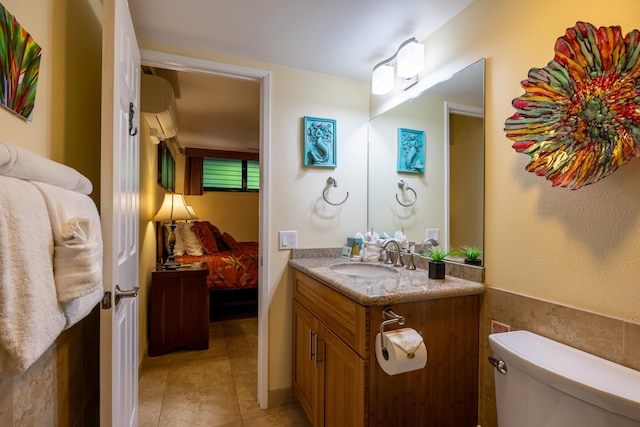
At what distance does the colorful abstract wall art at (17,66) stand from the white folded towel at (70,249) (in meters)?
0.22

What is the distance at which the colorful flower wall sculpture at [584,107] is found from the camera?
831mm

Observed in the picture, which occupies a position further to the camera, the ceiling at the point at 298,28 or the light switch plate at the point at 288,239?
the light switch plate at the point at 288,239

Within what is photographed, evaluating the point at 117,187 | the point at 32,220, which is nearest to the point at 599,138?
the point at 32,220

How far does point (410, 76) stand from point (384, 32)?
27 centimetres

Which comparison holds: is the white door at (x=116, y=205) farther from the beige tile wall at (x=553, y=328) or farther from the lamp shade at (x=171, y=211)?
the lamp shade at (x=171, y=211)

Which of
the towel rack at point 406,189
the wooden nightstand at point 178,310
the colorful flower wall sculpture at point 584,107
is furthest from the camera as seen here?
the wooden nightstand at point 178,310

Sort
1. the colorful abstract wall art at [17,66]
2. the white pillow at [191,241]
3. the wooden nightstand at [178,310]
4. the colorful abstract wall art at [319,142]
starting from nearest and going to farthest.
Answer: the colorful abstract wall art at [17,66]
the colorful abstract wall art at [319,142]
the wooden nightstand at [178,310]
the white pillow at [191,241]

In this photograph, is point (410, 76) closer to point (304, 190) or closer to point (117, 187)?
point (304, 190)

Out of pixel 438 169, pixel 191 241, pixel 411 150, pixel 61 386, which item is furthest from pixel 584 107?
pixel 191 241

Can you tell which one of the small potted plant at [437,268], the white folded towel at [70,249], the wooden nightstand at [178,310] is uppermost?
the white folded towel at [70,249]

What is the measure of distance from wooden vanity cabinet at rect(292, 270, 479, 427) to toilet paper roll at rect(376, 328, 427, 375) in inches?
3.2

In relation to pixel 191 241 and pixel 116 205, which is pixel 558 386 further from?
pixel 191 241

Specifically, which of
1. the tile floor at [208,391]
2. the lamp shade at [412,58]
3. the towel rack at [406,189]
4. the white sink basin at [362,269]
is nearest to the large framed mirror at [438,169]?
the towel rack at [406,189]

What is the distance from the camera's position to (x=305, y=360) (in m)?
1.78
